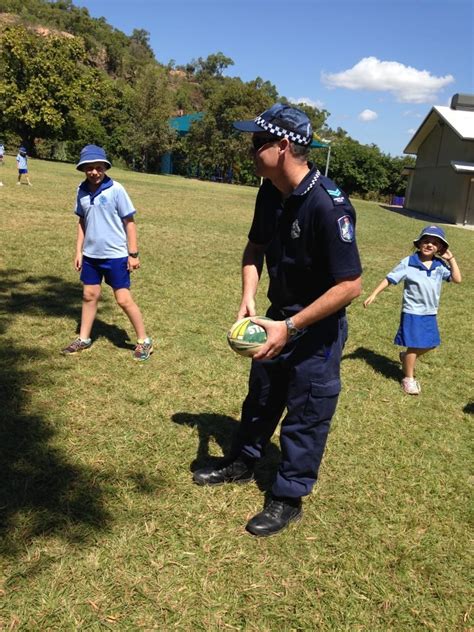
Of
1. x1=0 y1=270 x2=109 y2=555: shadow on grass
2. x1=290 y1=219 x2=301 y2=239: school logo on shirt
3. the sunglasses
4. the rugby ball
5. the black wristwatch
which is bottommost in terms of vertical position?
x1=0 y1=270 x2=109 y2=555: shadow on grass

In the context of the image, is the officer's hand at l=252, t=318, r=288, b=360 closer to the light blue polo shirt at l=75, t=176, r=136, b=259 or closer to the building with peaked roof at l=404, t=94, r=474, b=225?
the light blue polo shirt at l=75, t=176, r=136, b=259

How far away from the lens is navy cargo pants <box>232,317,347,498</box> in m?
2.70

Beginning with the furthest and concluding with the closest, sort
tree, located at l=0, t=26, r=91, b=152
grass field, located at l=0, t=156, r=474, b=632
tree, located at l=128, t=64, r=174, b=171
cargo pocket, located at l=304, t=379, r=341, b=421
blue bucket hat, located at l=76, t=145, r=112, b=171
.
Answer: tree, located at l=128, t=64, r=174, b=171, tree, located at l=0, t=26, r=91, b=152, blue bucket hat, located at l=76, t=145, r=112, b=171, cargo pocket, located at l=304, t=379, r=341, b=421, grass field, located at l=0, t=156, r=474, b=632

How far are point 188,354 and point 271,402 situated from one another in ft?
7.62

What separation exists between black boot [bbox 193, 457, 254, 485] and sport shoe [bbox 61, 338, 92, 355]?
→ 85.5 inches

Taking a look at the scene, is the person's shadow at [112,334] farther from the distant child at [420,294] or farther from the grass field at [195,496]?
the distant child at [420,294]

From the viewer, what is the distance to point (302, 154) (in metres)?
2.49

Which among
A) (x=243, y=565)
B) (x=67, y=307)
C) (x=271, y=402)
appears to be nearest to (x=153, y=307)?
(x=67, y=307)

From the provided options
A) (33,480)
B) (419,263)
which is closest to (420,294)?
(419,263)

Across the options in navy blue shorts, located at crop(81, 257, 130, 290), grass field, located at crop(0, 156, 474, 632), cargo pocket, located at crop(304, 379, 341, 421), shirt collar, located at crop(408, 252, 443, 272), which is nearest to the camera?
grass field, located at crop(0, 156, 474, 632)

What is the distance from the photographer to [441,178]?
107ft

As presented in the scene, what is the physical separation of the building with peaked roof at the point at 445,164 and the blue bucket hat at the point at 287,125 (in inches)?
1103

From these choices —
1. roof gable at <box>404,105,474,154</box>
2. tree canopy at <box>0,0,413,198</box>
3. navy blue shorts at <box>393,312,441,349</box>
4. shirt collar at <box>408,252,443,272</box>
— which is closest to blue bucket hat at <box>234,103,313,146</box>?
shirt collar at <box>408,252,443,272</box>

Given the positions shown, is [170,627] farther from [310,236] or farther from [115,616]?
[310,236]
